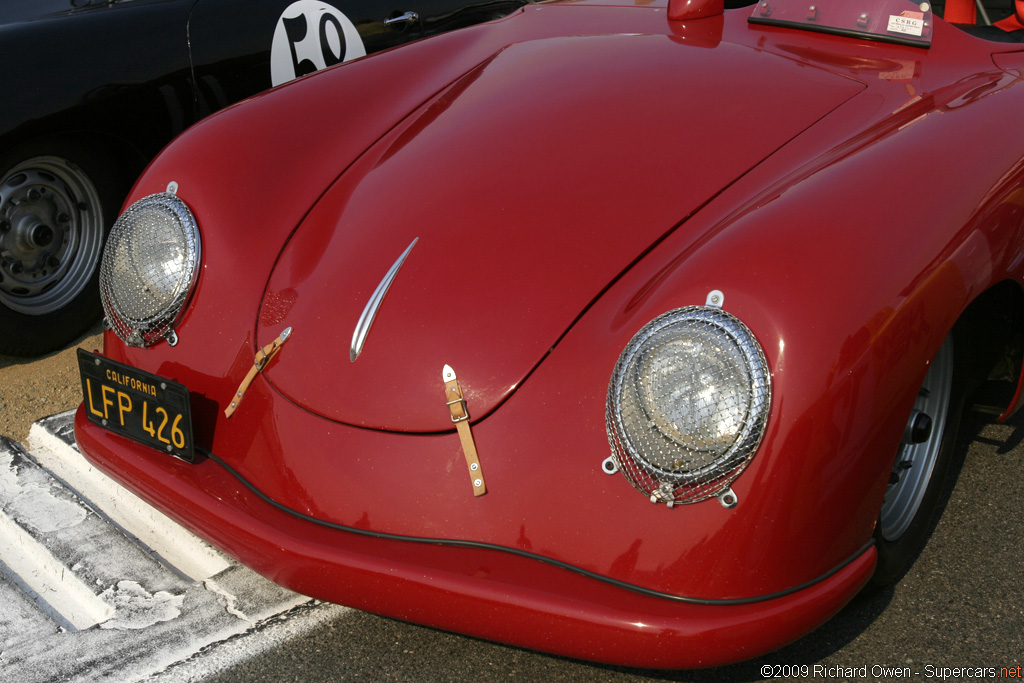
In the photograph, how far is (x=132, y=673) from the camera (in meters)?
1.80

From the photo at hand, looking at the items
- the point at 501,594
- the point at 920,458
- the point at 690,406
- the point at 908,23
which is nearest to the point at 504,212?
the point at 690,406

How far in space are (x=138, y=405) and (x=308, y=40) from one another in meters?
2.05

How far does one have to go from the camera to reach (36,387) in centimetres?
291

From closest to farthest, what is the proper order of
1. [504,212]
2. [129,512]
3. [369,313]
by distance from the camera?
[369,313]
[504,212]
[129,512]

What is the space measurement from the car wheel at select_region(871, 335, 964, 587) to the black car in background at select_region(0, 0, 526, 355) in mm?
2510

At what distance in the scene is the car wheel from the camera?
1.90 metres

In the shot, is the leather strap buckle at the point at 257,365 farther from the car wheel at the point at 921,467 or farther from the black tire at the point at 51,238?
the black tire at the point at 51,238

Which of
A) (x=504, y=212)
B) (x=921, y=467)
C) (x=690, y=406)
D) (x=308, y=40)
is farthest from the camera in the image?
(x=308, y=40)

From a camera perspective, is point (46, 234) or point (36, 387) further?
point (46, 234)

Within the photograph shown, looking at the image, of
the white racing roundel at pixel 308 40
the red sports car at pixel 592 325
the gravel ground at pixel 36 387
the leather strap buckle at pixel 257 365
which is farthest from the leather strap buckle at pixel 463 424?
the white racing roundel at pixel 308 40

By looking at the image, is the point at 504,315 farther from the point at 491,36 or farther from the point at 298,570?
the point at 491,36

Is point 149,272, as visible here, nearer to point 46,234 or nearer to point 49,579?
point 49,579

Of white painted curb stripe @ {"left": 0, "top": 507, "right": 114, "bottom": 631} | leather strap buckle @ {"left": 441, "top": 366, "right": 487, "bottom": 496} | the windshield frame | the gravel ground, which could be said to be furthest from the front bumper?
the windshield frame

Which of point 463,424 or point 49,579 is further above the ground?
point 463,424
